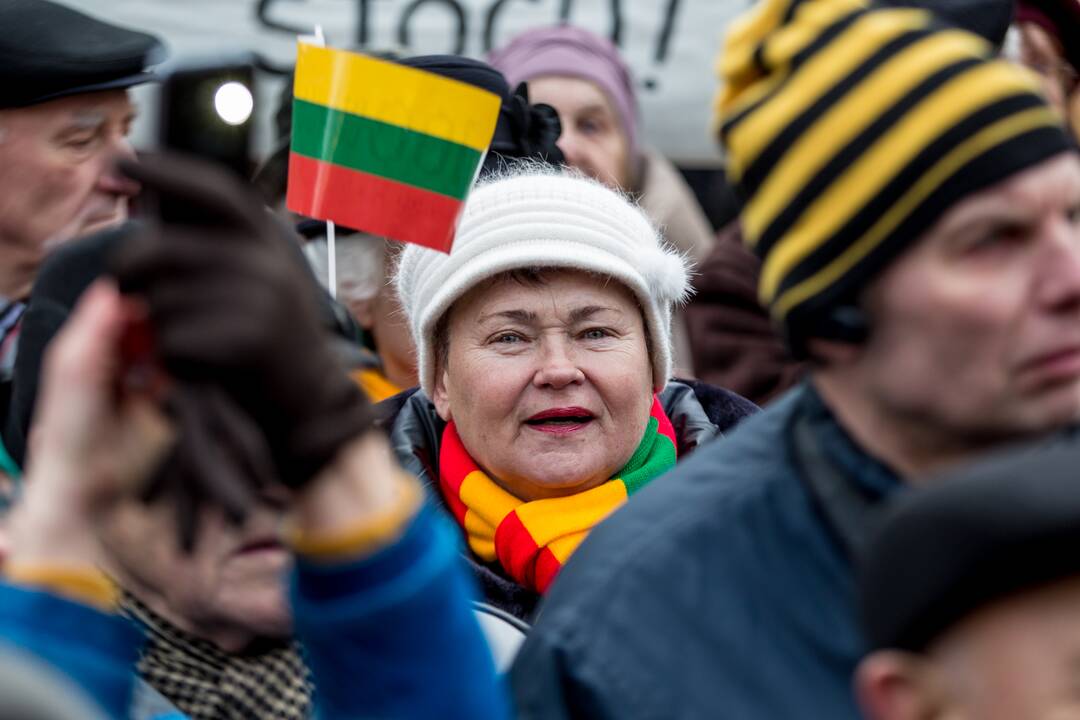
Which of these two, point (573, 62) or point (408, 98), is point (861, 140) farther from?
point (573, 62)

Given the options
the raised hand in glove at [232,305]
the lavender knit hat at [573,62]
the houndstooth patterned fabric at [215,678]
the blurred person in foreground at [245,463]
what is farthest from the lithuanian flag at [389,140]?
the lavender knit hat at [573,62]

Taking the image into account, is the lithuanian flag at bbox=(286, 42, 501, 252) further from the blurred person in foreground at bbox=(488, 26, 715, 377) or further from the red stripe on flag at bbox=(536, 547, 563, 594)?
the blurred person in foreground at bbox=(488, 26, 715, 377)

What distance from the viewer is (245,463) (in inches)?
59.2

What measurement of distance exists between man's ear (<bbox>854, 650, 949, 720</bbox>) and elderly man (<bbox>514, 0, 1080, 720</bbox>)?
0.27 m

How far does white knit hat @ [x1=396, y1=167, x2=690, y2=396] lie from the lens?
3.17m

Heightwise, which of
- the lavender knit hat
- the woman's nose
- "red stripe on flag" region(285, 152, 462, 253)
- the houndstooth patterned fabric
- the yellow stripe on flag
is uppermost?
the yellow stripe on flag

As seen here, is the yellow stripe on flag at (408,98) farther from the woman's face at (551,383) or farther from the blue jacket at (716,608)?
the blue jacket at (716,608)

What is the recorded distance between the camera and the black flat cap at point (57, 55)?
141 inches

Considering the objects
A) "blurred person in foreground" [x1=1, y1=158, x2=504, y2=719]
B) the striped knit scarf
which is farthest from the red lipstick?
"blurred person in foreground" [x1=1, y1=158, x2=504, y2=719]

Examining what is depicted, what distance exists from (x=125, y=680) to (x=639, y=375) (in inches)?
66.3

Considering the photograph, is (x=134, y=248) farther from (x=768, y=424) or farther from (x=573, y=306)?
(x=573, y=306)

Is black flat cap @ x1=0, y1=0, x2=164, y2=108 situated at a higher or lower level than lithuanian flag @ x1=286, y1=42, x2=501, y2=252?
lower

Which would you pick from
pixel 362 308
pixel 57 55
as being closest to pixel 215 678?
pixel 57 55

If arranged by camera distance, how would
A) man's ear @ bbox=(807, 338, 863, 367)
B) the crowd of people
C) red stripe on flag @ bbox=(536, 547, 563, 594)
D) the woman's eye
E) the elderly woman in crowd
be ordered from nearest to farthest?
the crowd of people
man's ear @ bbox=(807, 338, 863, 367)
red stripe on flag @ bbox=(536, 547, 563, 594)
the elderly woman in crowd
the woman's eye
